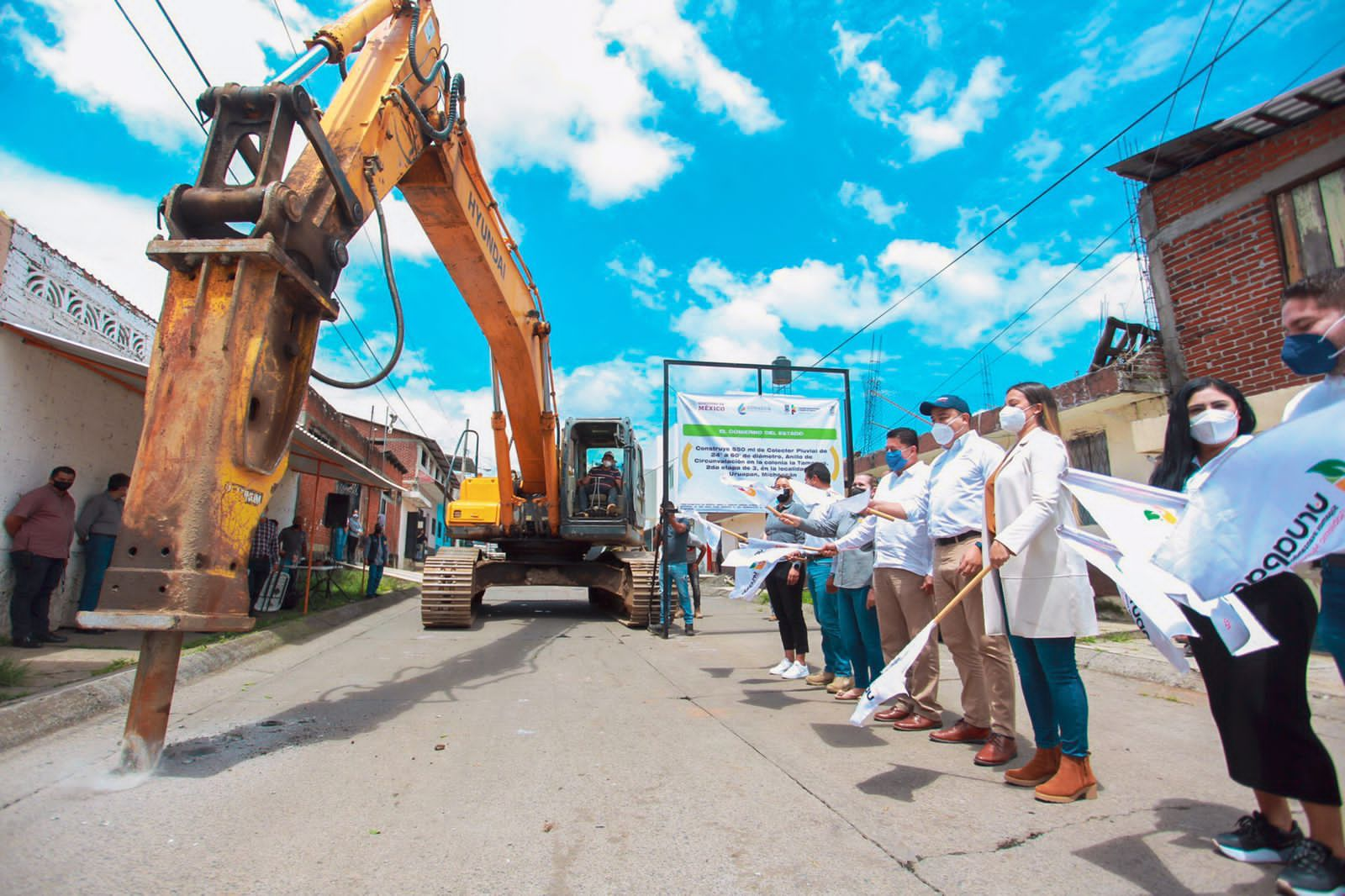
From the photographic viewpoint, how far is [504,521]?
9.55m

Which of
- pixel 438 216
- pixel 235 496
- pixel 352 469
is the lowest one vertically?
pixel 235 496

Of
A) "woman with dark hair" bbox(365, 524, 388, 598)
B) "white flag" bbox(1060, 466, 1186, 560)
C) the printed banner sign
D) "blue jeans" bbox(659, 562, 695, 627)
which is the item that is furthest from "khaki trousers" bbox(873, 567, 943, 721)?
"woman with dark hair" bbox(365, 524, 388, 598)

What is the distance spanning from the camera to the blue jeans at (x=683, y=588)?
29.6 ft

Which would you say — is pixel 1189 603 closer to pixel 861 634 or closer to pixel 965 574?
pixel 965 574

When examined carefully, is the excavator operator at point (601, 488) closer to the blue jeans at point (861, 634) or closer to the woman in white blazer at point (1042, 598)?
the blue jeans at point (861, 634)

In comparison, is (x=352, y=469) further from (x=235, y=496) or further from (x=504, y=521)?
(x=235, y=496)

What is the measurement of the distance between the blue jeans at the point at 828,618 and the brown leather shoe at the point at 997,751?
6.13 ft

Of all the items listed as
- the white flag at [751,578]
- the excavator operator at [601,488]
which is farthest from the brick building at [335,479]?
the white flag at [751,578]

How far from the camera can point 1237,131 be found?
730 cm

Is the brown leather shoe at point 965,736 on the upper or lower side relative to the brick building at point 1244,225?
lower

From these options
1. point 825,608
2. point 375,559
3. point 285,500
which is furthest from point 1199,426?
point 285,500

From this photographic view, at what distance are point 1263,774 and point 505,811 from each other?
2.54 m

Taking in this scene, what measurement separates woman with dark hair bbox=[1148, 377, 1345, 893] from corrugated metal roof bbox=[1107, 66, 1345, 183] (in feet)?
21.1

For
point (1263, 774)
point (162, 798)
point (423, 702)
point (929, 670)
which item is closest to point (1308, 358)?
point (1263, 774)
